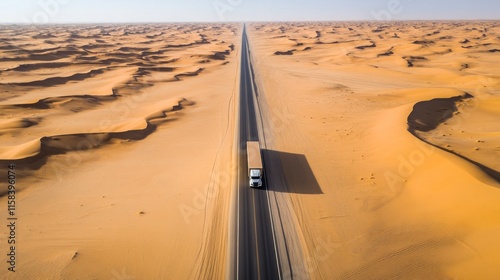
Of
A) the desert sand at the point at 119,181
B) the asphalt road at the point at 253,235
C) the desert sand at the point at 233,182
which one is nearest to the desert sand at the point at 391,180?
the desert sand at the point at 233,182

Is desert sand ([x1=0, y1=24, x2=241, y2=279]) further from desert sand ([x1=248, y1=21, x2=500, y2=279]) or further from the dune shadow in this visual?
the dune shadow

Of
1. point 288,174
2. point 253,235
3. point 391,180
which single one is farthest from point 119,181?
point 391,180

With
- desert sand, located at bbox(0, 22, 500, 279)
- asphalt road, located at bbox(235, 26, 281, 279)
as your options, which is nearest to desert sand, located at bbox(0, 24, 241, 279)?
desert sand, located at bbox(0, 22, 500, 279)

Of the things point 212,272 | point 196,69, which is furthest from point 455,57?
point 212,272

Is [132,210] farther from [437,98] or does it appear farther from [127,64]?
[127,64]

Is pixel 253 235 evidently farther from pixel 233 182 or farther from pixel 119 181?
pixel 119 181

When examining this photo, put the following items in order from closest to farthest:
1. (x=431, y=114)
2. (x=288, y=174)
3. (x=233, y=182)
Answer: (x=233, y=182) → (x=288, y=174) → (x=431, y=114)
